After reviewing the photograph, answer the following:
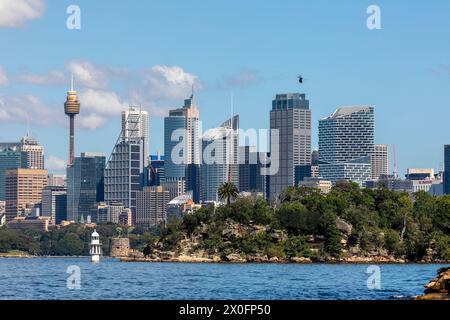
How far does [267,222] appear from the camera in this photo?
18600 cm

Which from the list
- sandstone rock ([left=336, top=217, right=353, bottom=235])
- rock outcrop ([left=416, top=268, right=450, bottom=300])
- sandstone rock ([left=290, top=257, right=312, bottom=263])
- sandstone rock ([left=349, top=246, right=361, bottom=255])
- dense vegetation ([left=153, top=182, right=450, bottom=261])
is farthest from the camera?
sandstone rock ([left=336, top=217, right=353, bottom=235])

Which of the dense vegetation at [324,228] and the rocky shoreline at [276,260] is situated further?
the dense vegetation at [324,228]

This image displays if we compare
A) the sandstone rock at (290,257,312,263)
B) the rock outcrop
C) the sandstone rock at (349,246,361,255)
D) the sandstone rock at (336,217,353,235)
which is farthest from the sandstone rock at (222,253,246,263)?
the rock outcrop

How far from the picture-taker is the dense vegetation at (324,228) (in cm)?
17675

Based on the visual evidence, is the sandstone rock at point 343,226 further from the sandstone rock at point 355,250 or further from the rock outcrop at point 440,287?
the rock outcrop at point 440,287

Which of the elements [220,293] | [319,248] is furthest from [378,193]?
[220,293]

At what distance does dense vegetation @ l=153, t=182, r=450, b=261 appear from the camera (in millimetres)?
176750

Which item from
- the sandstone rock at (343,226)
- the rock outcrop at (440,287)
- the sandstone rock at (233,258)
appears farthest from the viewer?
the sandstone rock at (343,226)

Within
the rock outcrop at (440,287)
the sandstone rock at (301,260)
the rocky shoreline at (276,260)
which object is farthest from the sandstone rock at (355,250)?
the rock outcrop at (440,287)

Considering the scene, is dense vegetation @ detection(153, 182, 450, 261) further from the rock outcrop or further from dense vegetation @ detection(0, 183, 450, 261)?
the rock outcrop
